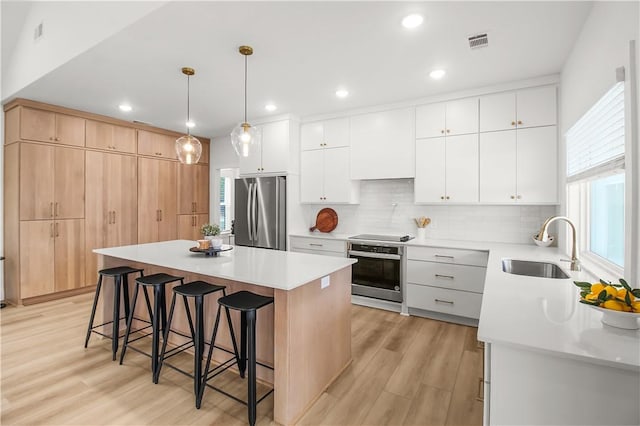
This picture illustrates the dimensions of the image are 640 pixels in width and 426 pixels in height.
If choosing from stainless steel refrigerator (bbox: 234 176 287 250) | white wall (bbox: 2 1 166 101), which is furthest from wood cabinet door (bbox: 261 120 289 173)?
white wall (bbox: 2 1 166 101)

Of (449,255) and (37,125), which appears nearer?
(449,255)

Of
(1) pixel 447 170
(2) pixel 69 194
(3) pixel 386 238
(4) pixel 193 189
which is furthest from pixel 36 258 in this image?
(1) pixel 447 170

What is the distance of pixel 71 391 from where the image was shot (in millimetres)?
2176

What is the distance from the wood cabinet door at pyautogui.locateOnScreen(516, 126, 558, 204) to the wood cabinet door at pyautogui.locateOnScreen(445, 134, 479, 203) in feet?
1.36

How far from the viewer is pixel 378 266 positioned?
3805 mm

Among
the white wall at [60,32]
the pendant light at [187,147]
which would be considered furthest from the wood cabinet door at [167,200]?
the pendant light at [187,147]

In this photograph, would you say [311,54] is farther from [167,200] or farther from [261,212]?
[167,200]

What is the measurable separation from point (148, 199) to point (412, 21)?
15.1ft

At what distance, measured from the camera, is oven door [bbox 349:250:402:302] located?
3.69 metres

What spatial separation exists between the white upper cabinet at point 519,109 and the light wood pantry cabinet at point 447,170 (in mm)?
237

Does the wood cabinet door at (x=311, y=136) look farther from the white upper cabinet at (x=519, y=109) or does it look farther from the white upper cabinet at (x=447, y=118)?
the white upper cabinet at (x=519, y=109)

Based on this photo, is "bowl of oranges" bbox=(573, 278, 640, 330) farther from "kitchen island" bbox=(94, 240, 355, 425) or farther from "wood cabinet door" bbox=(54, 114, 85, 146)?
"wood cabinet door" bbox=(54, 114, 85, 146)

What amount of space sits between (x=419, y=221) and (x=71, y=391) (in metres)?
3.72

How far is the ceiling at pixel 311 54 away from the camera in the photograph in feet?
6.89
